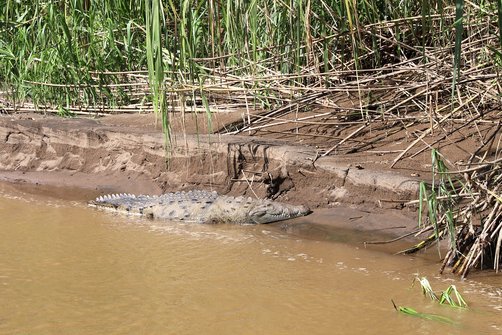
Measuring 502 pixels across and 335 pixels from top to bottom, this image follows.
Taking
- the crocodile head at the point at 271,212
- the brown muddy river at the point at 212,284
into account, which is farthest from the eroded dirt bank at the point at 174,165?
the brown muddy river at the point at 212,284

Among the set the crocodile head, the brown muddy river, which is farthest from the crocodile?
the brown muddy river

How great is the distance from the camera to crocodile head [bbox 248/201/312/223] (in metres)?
5.14

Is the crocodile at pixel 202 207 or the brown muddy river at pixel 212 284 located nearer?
the brown muddy river at pixel 212 284

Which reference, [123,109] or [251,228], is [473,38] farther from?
[123,109]

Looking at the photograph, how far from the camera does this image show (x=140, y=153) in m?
6.20

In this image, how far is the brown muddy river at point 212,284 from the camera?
3279mm

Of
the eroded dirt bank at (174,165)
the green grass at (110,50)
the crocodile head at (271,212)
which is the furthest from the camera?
the green grass at (110,50)

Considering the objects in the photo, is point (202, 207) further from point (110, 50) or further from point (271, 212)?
point (110, 50)

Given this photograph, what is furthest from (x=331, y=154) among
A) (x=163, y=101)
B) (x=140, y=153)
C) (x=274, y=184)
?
(x=163, y=101)

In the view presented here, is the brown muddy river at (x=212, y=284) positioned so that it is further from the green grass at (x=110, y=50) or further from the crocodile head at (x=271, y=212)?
the green grass at (x=110, y=50)

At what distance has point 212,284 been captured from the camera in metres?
3.88

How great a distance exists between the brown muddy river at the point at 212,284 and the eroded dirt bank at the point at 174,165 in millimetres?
368

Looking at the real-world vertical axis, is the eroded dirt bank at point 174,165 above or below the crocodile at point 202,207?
above

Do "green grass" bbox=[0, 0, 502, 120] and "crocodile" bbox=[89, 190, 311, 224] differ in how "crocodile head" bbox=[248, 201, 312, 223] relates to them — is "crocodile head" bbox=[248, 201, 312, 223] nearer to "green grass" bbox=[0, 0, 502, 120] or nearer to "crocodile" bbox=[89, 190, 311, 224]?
"crocodile" bbox=[89, 190, 311, 224]
